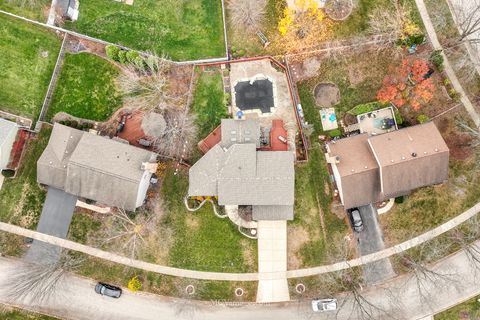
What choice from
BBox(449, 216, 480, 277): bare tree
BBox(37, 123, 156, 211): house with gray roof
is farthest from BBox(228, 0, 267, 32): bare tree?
BBox(449, 216, 480, 277): bare tree

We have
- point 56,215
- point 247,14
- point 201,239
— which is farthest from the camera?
point 56,215

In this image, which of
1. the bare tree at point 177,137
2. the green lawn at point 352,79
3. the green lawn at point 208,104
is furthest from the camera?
the green lawn at point 208,104

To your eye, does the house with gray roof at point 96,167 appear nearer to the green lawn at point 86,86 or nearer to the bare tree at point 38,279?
the green lawn at point 86,86

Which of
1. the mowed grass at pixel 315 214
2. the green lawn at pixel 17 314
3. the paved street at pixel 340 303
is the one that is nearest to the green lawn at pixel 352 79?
the mowed grass at pixel 315 214

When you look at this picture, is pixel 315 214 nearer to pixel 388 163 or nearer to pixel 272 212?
pixel 272 212

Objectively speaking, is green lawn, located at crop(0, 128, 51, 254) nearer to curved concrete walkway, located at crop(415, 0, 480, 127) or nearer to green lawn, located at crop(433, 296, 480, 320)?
curved concrete walkway, located at crop(415, 0, 480, 127)

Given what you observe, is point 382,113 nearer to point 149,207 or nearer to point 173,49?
point 173,49

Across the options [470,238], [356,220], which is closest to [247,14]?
[356,220]

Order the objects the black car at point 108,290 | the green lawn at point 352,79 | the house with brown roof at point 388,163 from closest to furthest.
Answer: the house with brown roof at point 388,163 < the black car at point 108,290 < the green lawn at point 352,79
